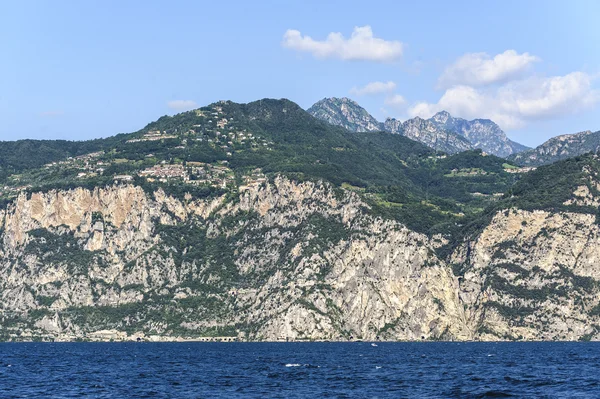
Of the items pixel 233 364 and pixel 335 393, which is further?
pixel 233 364

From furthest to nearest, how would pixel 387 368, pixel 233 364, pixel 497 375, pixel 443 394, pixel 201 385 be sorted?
pixel 233 364, pixel 387 368, pixel 497 375, pixel 201 385, pixel 443 394

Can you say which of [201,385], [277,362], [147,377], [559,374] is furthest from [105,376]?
[559,374]

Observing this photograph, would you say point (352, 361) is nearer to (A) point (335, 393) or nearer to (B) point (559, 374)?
(B) point (559, 374)

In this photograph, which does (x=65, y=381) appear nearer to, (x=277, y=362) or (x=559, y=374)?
(x=277, y=362)

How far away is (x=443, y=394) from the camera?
118 metres

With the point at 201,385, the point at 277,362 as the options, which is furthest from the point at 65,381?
the point at 277,362

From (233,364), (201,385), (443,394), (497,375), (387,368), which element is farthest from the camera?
(233,364)

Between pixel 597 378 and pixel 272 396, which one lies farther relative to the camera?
pixel 597 378

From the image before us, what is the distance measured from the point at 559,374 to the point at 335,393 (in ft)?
148

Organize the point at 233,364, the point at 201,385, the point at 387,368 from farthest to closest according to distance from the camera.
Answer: the point at 233,364 < the point at 387,368 < the point at 201,385

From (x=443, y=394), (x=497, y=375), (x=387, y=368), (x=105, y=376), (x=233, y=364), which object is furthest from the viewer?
(x=233, y=364)

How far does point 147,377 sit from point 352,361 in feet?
180

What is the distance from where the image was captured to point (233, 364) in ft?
616

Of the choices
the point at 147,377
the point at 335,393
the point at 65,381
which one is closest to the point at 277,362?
the point at 147,377
